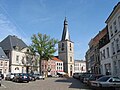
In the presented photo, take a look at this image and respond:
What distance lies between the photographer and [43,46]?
2232 inches

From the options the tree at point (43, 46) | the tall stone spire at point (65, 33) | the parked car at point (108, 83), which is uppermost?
the tall stone spire at point (65, 33)

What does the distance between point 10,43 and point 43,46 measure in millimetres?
11453

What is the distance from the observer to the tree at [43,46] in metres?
56.3

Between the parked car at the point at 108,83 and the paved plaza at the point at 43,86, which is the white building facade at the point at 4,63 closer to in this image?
the paved plaza at the point at 43,86

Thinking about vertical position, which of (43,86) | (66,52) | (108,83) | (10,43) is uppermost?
(10,43)

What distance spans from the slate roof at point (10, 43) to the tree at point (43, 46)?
745cm

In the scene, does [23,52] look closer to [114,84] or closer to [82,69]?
[114,84]

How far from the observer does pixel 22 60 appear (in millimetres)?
60625

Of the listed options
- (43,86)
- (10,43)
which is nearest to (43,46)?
(10,43)

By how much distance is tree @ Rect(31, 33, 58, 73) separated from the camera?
185ft

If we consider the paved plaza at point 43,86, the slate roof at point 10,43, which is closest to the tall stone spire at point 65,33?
the slate roof at point 10,43

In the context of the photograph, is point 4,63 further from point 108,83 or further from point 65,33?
point 65,33

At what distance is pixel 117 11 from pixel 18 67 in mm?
42441

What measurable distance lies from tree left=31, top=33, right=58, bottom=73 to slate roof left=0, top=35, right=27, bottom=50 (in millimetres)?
7454
